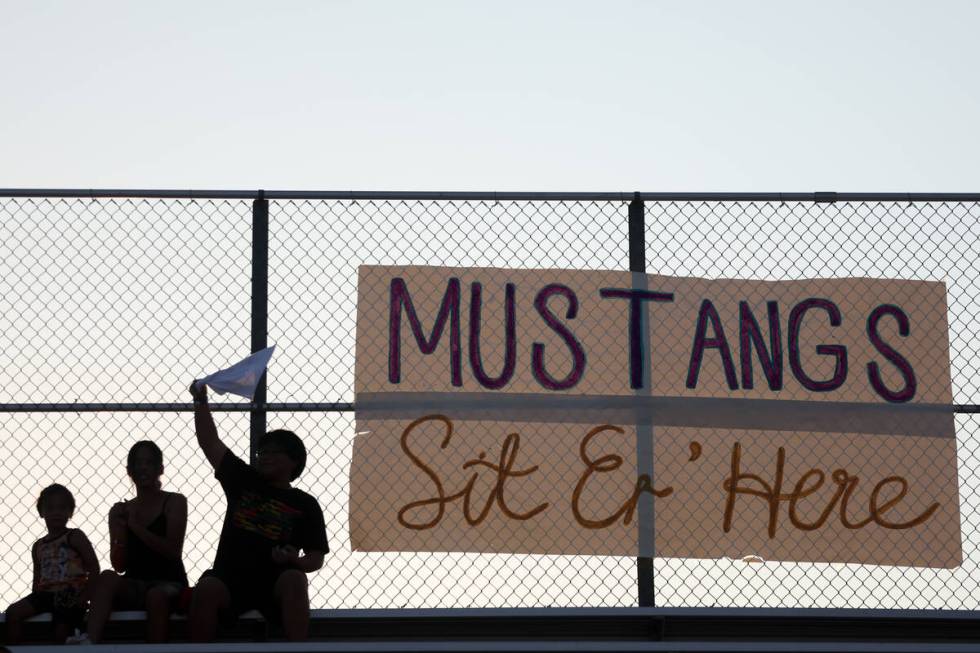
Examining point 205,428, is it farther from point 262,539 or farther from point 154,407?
point 262,539

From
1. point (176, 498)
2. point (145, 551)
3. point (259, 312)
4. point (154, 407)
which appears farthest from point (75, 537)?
point (259, 312)

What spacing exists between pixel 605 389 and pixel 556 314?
0.40m

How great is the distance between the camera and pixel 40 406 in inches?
282

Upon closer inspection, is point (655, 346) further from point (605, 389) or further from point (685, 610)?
point (685, 610)

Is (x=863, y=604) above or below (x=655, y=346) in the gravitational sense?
below

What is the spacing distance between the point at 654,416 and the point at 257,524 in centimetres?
181

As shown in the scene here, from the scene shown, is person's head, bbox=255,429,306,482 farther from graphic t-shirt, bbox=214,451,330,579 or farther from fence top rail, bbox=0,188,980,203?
fence top rail, bbox=0,188,980,203

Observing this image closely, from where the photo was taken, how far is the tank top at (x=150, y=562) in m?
7.16

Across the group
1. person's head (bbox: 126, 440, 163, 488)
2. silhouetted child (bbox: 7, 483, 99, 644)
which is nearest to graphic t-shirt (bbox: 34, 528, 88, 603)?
silhouetted child (bbox: 7, 483, 99, 644)

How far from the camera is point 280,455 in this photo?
23.5 ft

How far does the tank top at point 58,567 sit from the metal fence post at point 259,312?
0.88 m

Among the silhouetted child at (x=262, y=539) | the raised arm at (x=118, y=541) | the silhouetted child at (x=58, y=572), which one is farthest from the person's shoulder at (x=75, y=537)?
the silhouetted child at (x=262, y=539)

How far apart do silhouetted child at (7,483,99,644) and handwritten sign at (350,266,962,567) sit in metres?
1.20

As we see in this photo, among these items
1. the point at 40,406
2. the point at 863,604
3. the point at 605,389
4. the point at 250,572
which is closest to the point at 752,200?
the point at 605,389
